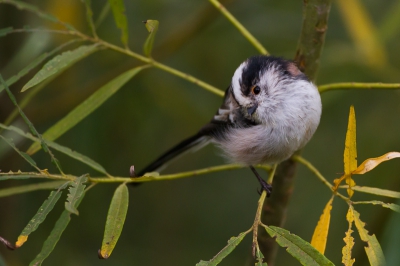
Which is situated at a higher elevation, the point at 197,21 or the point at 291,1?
the point at 291,1

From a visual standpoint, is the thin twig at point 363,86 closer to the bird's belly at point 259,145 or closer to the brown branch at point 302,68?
the brown branch at point 302,68

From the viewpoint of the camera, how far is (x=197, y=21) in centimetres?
254

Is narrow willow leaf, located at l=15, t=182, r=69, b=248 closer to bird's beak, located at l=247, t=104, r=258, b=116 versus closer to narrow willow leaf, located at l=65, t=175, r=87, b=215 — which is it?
narrow willow leaf, located at l=65, t=175, r=87, b=215

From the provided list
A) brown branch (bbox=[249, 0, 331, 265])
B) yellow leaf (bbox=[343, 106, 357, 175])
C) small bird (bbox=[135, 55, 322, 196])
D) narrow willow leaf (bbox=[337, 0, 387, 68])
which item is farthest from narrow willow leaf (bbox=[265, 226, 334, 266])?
narrow willow leaf (bbox=[337, 0, 387, 68])

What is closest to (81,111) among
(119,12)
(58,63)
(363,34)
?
(58,63)

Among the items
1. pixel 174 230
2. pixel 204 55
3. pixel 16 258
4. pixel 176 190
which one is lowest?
pixel 16 258

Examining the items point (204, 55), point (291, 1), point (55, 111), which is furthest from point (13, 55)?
point (291, 1)

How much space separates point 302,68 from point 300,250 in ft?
2.34

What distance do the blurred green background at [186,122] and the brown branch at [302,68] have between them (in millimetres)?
788

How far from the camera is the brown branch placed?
1622 millimetres

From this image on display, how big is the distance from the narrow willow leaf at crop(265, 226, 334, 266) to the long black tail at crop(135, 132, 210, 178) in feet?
3.22

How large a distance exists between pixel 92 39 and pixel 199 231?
1589mm

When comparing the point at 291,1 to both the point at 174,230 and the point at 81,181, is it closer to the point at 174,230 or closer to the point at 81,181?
the point at 174,230

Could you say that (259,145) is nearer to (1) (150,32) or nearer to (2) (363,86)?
(2) (363,86)
